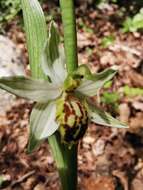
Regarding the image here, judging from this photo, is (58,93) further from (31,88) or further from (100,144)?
(100,144)

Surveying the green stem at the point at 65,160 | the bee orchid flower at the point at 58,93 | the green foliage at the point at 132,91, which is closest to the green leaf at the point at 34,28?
the bee orchid flower at the point at 58,93

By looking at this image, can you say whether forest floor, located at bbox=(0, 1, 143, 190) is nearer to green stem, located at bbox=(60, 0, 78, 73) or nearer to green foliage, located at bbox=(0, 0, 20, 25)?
green foliage, located at bbox=(0, 0, 20, 25)

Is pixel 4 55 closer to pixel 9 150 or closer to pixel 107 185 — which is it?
pixel 9 150

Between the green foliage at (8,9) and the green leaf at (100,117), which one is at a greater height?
the green foliage at (8,9)

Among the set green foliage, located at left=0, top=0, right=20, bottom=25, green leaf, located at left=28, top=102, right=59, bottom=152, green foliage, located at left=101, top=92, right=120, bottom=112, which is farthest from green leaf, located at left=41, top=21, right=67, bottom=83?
green foliage, located at left=0, top=0, right=20, bottom=25

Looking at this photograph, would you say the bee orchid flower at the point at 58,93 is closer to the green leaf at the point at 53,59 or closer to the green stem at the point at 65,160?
the green leaf at the point at 53,59
